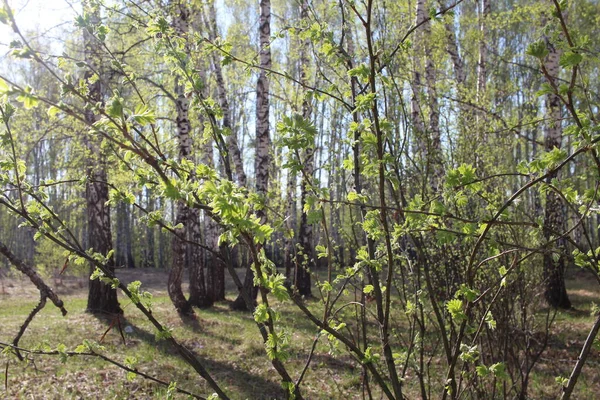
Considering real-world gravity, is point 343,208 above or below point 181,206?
below

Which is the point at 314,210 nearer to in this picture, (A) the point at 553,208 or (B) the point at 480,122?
(B) the point at 480,122

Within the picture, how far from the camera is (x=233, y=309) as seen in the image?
10508mm

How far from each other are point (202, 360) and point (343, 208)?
362cm

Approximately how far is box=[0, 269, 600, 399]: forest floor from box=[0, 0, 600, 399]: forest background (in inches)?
2.1

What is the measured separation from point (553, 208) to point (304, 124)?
6608 millimetres

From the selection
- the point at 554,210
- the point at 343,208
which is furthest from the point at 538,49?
the point at 343,208

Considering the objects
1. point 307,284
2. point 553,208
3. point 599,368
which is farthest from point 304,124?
point 307,284

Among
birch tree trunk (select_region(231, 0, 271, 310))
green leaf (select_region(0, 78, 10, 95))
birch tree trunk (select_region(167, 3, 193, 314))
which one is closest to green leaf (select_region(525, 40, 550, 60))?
green leaf (select_region(0, 78, 10, 95))

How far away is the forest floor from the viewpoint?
5.29m

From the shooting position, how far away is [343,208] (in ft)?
28.4

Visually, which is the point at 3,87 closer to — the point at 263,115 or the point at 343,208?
the point at 343,208

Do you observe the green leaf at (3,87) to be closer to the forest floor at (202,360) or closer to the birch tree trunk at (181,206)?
the forest floor at (202,360)

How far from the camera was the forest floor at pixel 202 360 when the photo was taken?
5293 millimetres

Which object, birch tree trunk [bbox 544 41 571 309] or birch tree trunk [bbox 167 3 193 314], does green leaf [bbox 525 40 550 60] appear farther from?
birch tree trunk [bbox 167 3 193 314]
